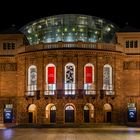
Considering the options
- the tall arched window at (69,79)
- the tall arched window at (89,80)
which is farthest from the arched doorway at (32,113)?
the tall arched window at (89,80)

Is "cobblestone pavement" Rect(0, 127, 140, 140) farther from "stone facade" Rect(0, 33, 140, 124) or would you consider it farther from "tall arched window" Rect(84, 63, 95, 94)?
"tall arched window" Rect(84, 63, 95, 94)

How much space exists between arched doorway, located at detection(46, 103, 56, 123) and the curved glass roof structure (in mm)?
13281

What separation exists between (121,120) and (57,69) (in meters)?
14.1

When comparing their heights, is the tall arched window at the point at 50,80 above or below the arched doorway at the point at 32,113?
above

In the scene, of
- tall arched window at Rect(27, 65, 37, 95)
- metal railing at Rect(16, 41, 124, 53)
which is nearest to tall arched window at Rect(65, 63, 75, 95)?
metal railing at Rect(16, 41, 124, 53)

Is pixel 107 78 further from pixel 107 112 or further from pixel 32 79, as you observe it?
pixel 32 79

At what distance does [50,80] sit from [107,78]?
983 centimetres

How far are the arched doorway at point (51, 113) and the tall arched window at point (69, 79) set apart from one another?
12.3ft

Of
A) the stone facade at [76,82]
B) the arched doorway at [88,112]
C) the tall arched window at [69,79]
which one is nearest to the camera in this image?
the tall arched window at [69,79]

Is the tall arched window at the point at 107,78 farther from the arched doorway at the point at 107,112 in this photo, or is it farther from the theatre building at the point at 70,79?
the arched doorway at the point at 107,112

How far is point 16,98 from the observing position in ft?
301

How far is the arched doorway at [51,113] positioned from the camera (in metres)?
87.0

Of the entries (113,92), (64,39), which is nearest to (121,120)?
(113,92)

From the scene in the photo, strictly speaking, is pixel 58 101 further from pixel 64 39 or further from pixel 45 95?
pixel 64 39
